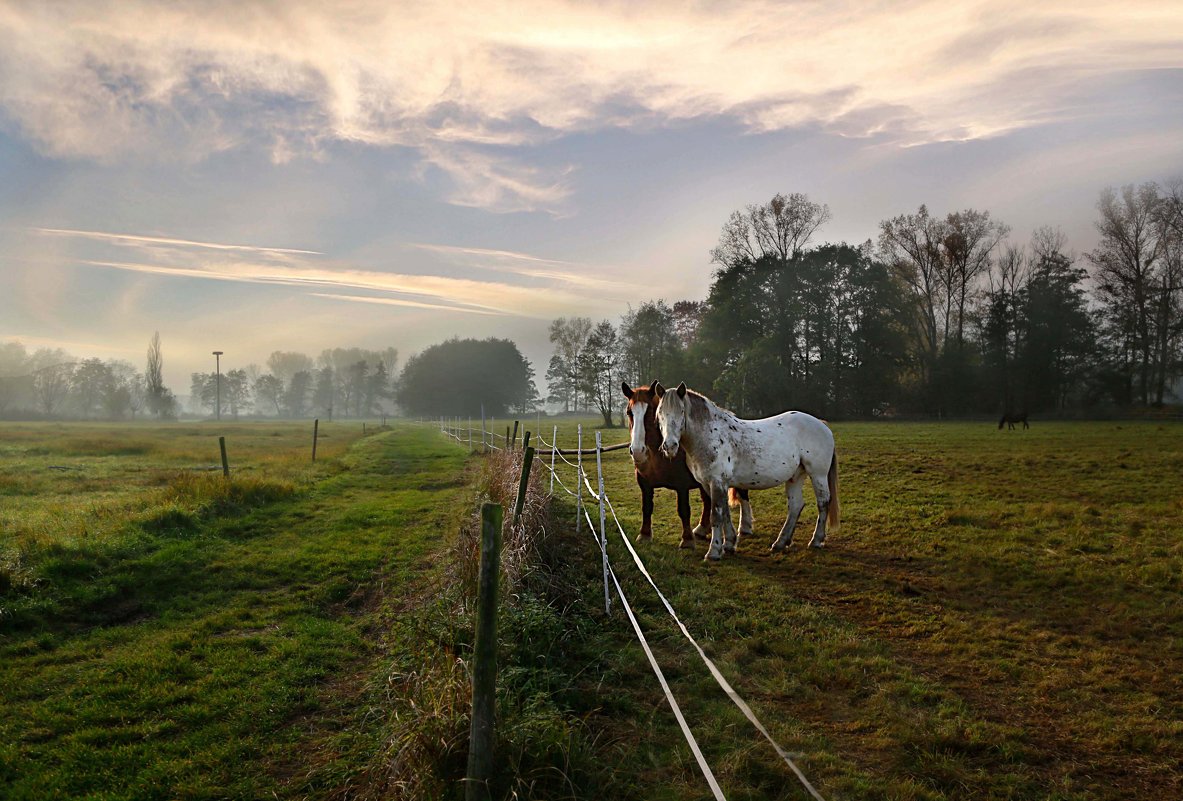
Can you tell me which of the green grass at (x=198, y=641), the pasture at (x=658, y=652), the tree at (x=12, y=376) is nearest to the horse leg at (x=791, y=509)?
the pasture at (x=658, y=652)

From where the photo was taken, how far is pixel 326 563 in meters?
7.59

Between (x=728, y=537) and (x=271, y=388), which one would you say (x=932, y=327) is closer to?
(x=728, y=537)

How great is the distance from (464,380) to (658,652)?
78.4m

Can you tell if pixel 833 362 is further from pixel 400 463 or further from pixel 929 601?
pixel 929 601

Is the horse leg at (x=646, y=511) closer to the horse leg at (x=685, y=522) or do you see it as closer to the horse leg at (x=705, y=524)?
the horse leg at (x=685, y=522)

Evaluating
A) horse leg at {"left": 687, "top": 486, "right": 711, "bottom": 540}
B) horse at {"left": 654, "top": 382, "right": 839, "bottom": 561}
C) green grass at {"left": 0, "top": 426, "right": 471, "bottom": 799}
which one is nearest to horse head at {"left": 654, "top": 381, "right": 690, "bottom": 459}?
horse at {"left": 654, "top": 382, "right": 839, "bottom": 561}

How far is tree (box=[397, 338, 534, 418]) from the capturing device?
80.1m

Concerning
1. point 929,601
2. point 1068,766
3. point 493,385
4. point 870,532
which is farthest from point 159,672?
point 493,385

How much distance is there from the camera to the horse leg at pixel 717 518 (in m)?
7.05

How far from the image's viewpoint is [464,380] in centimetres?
8075

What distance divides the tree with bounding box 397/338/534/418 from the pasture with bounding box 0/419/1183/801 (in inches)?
2794

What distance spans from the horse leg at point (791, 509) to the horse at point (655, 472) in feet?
2.20

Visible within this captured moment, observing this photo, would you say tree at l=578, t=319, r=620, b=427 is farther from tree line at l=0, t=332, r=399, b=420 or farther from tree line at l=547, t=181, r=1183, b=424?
tree line at l=0, t=332, r=399, b=420

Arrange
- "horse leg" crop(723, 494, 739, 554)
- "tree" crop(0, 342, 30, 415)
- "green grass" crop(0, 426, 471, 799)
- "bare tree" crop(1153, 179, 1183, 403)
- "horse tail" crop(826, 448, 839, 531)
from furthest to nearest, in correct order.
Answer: "tree" crop(0, 342, 30, 415), "bare tree" crop(1153, 179, 1183, 403), "horse tail" crop(826, 448, 839, 531), "horse leg" crop(723, 494, 739, 554), "green grass" crop(0, 426, 471, 799)
